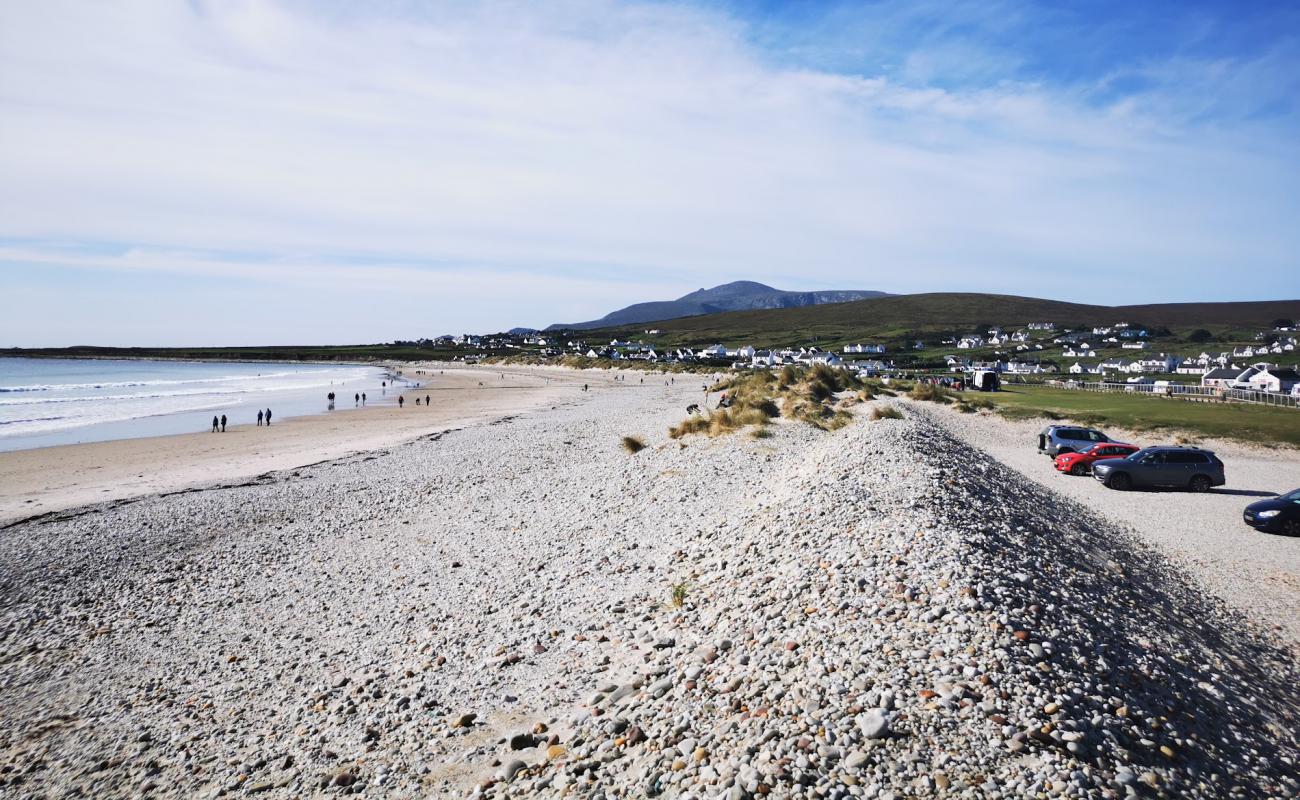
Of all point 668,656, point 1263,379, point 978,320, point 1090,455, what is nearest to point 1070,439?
point 1090,455

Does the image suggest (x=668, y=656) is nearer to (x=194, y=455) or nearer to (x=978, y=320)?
(x=194, y=455)

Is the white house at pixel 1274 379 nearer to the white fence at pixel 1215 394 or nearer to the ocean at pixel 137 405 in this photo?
the white fence at pixel 1215 394

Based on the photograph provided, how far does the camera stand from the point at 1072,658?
6723mm

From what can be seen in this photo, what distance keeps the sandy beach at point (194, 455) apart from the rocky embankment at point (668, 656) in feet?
25.3

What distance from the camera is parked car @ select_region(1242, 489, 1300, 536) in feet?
50.6

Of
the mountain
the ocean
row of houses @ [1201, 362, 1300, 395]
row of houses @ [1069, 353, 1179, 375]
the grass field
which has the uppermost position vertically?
the mountain

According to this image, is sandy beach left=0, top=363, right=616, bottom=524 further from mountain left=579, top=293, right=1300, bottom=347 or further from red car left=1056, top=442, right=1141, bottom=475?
mountain left=579, top=293, right=1300, bottom=347

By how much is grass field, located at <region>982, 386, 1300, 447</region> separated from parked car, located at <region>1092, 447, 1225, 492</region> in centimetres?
1167

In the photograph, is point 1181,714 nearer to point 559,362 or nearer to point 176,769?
point 176,769

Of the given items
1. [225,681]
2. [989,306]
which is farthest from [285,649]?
[989,306]

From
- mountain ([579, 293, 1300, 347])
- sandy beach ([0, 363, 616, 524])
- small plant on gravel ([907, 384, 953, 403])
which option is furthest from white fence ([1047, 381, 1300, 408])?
mountain ([579, 293, 1300, 347])

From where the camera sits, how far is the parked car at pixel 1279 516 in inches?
607

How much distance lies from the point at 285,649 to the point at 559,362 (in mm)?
126310

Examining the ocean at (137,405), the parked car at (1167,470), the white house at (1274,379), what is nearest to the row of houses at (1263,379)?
the white house at (1274,379)
